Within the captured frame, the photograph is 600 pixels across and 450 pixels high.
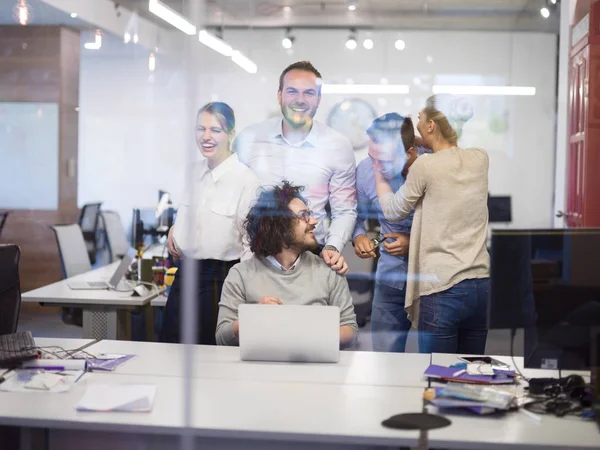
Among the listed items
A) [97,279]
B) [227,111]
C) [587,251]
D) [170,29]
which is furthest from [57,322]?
[587,251]

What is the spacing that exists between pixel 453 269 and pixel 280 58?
1.49 meters

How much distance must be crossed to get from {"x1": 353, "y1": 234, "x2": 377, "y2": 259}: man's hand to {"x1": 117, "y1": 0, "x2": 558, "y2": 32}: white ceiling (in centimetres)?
112

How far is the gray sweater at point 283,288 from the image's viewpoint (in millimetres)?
3021

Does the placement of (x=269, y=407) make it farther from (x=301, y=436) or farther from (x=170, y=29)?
(x=170, y=29)

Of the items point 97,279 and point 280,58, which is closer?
point 280,58

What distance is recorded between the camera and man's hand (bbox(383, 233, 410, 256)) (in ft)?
12.6

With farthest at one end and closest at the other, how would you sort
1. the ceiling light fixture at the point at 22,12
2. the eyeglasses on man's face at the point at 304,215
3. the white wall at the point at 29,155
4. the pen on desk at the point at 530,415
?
the white wall at the point at 29,155 < the ceiling light fixture at the point at 22,12 < the eyeglasses on man's face at the point at 304,215 < the pen on desk at the point at 530,415

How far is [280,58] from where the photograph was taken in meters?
4.19

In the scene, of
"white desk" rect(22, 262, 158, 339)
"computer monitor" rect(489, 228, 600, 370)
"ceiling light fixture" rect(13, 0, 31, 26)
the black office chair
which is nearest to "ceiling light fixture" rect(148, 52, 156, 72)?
"ceiling light fixture" rect(13, 0, 31, 26)

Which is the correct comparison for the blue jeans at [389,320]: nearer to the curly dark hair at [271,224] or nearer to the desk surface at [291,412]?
the curly dark hair at [271,224]

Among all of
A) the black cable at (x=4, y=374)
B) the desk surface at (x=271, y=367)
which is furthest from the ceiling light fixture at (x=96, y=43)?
the black cable at (x=4, y=374)

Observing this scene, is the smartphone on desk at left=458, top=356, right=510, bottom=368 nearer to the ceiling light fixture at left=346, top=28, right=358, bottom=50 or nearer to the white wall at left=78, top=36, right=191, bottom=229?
the ceiling light fixture at left=346, top=28, right=358, bottom=50

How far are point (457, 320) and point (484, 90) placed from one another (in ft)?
4.49

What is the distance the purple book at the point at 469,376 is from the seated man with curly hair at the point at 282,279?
0.50m
